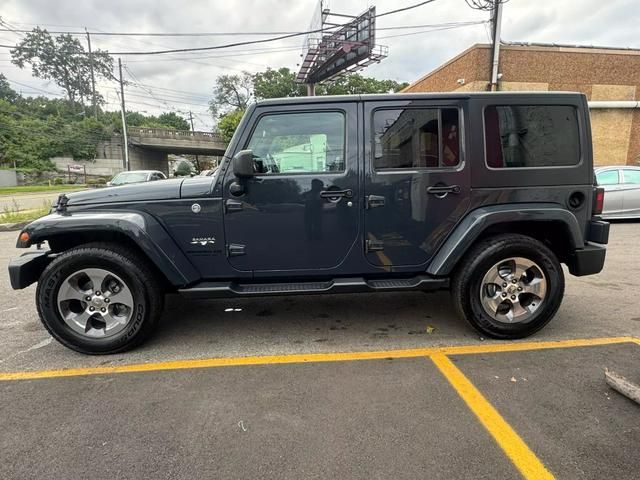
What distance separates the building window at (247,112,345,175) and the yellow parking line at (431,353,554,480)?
1.82 meters

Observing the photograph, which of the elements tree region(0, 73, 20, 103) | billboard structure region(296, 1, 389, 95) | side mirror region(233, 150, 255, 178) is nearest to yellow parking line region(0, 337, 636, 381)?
side mirror region(233, 150, 255, 178)

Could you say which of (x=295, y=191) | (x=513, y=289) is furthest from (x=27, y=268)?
(x=513, y=289)

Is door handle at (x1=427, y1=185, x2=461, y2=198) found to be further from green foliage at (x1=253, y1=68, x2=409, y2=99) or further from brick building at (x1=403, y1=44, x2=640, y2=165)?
green foliage at (x1=253, y1=68, x2=409, y2=99)

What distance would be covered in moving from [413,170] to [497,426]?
1973mm

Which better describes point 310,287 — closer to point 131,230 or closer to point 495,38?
point 131,230

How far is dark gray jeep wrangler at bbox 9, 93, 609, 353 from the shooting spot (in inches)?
127

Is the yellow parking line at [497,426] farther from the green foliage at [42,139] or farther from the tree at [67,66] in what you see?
the tree at [67,66]

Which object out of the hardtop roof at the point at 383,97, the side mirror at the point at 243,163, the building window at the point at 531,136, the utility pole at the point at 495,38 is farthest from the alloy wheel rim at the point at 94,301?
the utility pole at the point at 495,38

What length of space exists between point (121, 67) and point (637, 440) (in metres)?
39.1

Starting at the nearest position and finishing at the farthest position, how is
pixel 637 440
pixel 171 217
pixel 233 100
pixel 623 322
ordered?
pixel 637 440
pixel 171 217
pixel 623 322
pixel 233 100

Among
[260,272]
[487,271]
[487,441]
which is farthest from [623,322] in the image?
[260,272]

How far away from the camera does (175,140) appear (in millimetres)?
52719

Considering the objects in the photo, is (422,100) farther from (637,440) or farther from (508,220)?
(637,440)

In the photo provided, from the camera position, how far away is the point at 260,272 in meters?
3.40
